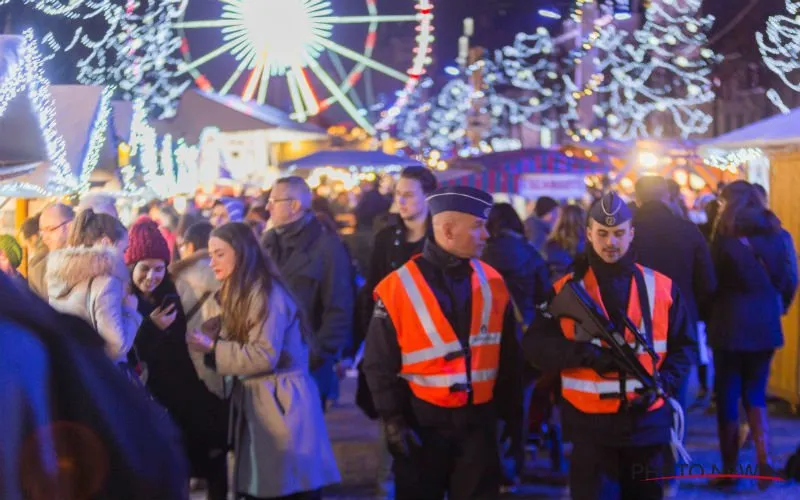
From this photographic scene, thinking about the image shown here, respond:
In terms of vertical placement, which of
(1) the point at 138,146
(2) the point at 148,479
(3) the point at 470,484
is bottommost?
(3) the point at 470,484

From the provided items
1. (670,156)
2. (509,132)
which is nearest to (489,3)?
(670,156)

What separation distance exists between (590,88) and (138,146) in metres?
15.9

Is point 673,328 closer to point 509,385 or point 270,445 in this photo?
point 509,385

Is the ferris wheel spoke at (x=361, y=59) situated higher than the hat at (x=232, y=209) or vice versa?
the ferris wheel spoke at (x=361, y=59)

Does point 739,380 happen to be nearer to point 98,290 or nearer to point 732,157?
point 98,290

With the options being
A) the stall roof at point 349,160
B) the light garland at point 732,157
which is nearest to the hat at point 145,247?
the light garland at point 732,157

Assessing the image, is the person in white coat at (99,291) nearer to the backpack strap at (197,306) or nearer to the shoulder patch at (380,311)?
the backpack strap at (197,306)

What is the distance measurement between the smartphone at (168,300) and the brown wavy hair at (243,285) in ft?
1.28

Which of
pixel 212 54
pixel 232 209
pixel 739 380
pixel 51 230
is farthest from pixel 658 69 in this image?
pixel 51 230

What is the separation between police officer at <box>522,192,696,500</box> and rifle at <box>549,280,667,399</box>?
4 centimetres

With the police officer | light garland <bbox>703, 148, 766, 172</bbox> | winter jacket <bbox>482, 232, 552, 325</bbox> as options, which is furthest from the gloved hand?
light garland <bbox>703, 148, 766, 172</bbox>

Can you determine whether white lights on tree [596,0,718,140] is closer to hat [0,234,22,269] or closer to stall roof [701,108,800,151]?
stall roof [701,108,800,151]

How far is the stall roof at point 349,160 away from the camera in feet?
60.1

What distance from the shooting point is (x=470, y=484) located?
17.5 feet
